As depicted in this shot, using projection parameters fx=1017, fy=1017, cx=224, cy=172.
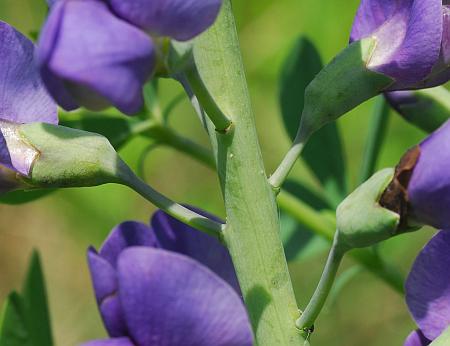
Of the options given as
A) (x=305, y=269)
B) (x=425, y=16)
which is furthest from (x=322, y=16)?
(x=425, y=16)

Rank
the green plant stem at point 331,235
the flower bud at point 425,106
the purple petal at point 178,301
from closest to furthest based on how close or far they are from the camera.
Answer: the purple petal at point 178,301, the flower bud at point 425,106, the green plant stem at point 331,235

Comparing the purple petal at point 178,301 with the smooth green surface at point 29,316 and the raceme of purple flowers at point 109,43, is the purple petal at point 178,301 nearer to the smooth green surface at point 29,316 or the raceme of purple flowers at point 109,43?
the raceme of purple flowers at point 109,43

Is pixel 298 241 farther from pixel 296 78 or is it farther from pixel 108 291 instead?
pixel 108 291

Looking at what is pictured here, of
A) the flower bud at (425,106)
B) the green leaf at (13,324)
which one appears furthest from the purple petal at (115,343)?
the flower bud at (425,106)

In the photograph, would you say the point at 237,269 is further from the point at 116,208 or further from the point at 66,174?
the point at 116,208

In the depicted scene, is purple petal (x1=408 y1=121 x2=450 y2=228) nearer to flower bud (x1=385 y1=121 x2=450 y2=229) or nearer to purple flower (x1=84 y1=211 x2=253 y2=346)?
flower bud (x1=385 y1=121 x2=450 y2=229)

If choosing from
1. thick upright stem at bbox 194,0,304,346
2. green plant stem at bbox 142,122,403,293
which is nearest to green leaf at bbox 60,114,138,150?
Result: green plant stem at bbox 142,122,403,293

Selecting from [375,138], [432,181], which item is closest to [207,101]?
[432,181]
